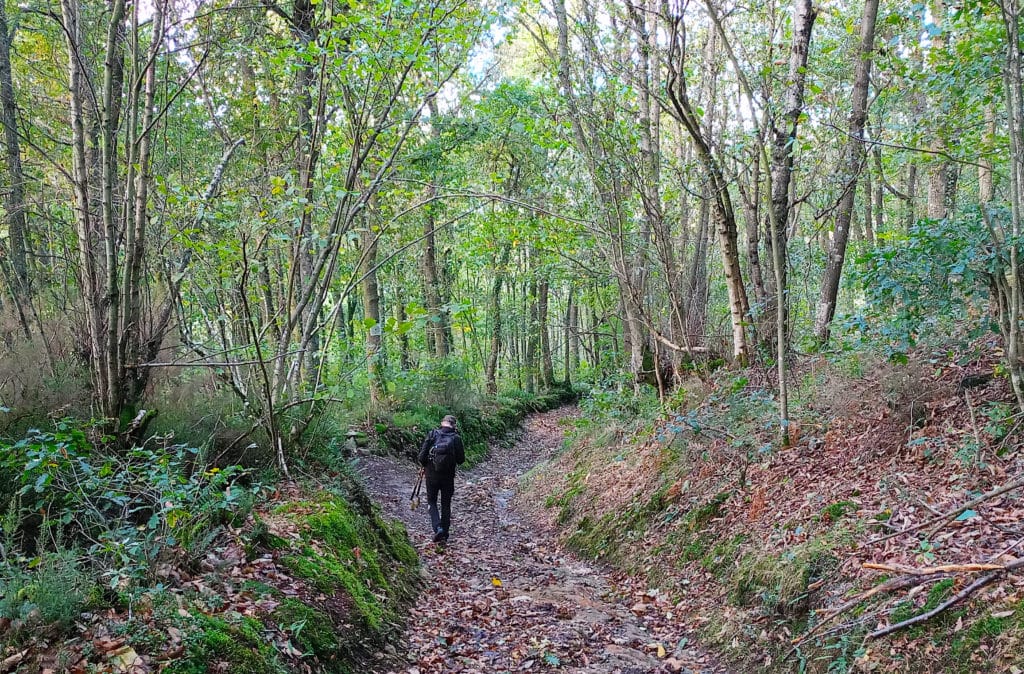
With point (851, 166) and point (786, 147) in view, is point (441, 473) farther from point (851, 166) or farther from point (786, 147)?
point (851, 166)

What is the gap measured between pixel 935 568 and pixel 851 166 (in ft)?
19.8

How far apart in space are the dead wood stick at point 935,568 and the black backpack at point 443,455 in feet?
18.1

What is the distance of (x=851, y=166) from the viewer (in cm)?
824

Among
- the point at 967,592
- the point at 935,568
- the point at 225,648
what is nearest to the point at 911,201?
the point at 935,568

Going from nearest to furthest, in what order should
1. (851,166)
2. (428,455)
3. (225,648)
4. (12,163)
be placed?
(225,648)
(12,163)
(851,166)
(428,455)

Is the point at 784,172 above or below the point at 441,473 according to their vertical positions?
above

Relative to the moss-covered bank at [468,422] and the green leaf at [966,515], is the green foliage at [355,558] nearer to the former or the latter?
the green leaf at [966,515]

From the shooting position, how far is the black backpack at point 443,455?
8.62 metres

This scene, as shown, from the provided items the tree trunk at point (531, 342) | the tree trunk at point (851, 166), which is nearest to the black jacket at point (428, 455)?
the tree trunk at point (851, 166)

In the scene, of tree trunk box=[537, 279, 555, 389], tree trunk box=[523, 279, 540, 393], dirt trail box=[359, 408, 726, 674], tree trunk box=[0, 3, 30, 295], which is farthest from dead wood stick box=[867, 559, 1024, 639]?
tree trunk box=[523, 279, 540, 393]

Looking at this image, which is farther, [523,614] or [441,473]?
[441,473]

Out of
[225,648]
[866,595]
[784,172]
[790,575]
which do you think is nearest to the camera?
[225,648]

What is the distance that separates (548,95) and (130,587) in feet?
32.1

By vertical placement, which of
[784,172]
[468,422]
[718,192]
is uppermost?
[784,172]
